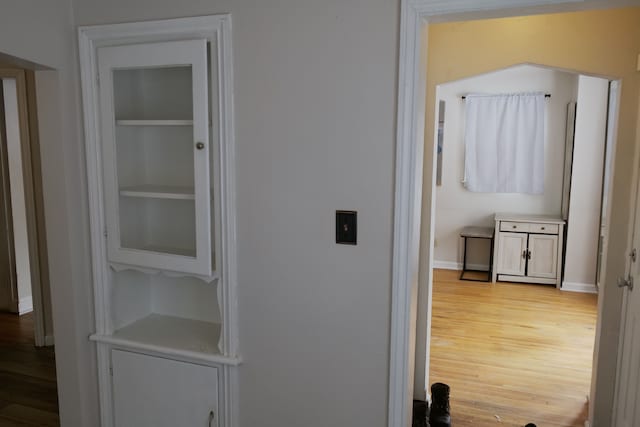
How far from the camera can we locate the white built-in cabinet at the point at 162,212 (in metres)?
1.97

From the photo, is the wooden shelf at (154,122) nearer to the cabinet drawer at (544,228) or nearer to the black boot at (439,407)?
the black boot at (439,407)

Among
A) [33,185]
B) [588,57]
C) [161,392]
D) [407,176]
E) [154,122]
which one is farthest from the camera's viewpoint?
[33,185]

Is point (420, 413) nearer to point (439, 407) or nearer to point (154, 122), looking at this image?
point (439, 407)

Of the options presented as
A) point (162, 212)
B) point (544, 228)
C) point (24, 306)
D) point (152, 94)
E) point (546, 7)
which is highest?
point (546, 7)

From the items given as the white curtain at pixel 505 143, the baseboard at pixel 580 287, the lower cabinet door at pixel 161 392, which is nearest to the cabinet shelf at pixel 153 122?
the lower cabinet door at pixel 161 392

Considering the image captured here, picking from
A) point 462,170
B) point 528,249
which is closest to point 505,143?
point 462,170

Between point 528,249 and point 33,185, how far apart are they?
4.90 m

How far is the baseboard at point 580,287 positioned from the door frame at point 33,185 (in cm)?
503

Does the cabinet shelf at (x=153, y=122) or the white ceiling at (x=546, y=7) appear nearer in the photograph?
the white ceiling at (x=546, y=7)

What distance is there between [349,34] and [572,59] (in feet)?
4.80

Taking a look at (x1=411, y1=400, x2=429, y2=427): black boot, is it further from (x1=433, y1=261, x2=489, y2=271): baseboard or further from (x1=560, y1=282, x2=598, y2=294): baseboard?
(x1=433, y1=261, x2=489, y2=271): baseboard

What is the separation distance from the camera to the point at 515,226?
18.6ft

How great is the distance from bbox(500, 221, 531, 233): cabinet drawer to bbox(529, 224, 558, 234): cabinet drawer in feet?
0.17

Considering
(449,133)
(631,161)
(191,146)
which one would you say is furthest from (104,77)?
(449,133)
